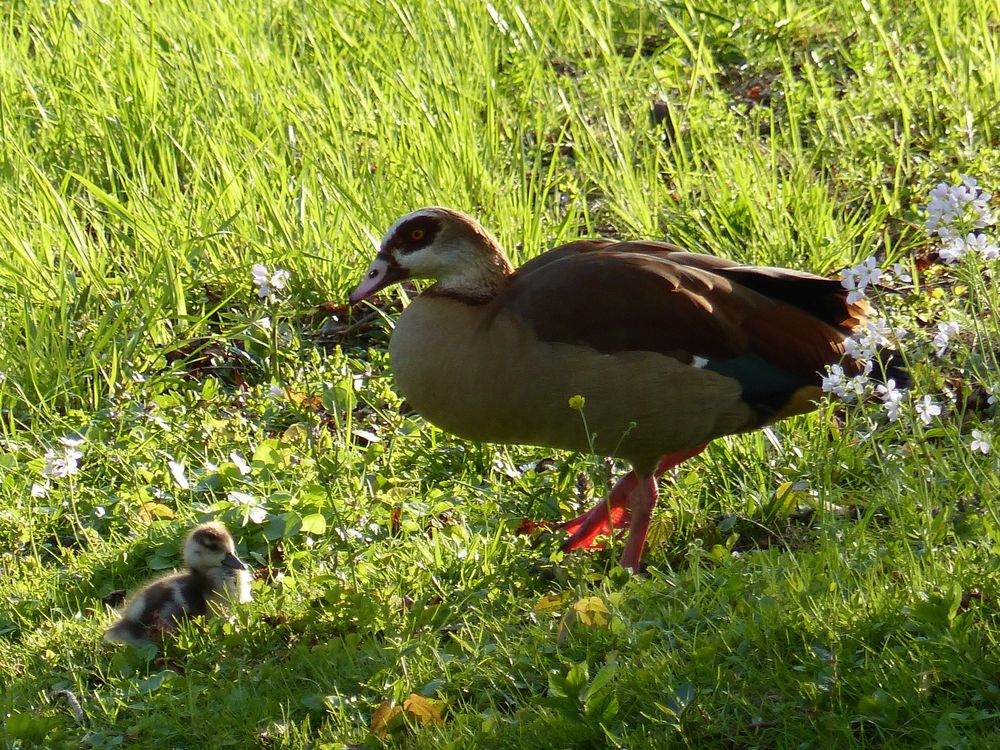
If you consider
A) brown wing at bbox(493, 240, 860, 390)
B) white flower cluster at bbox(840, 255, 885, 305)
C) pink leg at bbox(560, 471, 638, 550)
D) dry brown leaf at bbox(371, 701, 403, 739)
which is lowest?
pink leg at bbox(560, 471, 638, 550)

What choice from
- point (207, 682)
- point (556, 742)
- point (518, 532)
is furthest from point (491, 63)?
point (556, 742)

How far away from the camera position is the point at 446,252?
456cm

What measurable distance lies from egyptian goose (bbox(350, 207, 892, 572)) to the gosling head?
80 cm

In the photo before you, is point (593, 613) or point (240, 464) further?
point (240, 464)

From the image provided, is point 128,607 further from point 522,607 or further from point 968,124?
point 968,124

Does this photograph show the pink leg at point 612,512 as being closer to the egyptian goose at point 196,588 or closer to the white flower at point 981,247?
the egyptian goose at point 196,588

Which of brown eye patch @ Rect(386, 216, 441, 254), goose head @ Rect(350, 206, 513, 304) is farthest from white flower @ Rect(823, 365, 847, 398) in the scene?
brown eye patch @ Rect(386, 216, 441, 254)

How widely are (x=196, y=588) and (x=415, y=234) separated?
1.40 m

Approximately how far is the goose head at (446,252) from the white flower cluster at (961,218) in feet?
5.86

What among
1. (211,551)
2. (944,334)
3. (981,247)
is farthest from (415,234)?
(981,247)

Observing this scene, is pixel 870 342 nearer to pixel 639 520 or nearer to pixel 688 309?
pixel 688 309

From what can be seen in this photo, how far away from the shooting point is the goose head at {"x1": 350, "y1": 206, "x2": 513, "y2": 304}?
4.54 metres

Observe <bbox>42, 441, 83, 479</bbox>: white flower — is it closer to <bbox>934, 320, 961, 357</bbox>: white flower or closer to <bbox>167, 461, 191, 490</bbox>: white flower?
<bbox>167, 461, 191, 490</bbox>: white flower

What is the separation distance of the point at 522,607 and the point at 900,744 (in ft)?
4.27
